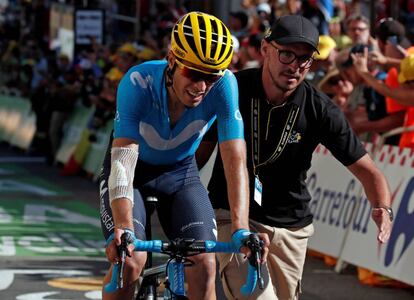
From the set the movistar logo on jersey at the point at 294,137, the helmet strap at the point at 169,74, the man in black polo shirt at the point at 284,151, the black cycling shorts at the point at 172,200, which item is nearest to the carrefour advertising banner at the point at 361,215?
the man in black polo shirt at the point at 284,151

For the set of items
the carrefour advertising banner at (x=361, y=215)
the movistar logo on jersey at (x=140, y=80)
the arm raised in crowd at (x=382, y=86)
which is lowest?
the carrefour advertising banner at (x=361, y=215)

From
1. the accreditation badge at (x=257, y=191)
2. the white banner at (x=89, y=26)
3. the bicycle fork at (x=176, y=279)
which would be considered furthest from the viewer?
the white banner at (x=89, y=26)

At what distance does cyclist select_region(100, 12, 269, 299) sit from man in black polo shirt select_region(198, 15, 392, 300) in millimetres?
350

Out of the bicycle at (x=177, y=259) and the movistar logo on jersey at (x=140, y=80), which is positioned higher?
the movistar logo on jersey at (x=140, y=80)

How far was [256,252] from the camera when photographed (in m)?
4.93

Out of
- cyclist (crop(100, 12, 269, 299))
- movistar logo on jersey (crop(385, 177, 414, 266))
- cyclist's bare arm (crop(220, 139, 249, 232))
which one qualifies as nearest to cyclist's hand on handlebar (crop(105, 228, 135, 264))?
cyclist (crop(100, 12, 269, 299))

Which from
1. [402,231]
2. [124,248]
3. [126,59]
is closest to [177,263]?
[124,248]

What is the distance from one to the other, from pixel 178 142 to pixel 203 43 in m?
0.70

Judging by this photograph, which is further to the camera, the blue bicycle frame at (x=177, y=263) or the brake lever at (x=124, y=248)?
the blue bicycle frame at (x=177, y=263)

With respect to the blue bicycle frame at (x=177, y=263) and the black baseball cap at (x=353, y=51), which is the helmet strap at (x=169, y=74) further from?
the black baseball cap at (x=353, y=51)

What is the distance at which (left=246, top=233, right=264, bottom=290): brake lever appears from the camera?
193 inches

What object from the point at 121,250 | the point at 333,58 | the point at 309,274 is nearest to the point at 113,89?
the point at 333,58

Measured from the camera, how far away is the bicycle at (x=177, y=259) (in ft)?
16.1

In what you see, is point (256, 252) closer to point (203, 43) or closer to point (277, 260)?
point (203, 43)
